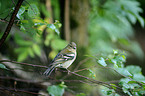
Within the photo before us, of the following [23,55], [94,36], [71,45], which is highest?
[71,45]

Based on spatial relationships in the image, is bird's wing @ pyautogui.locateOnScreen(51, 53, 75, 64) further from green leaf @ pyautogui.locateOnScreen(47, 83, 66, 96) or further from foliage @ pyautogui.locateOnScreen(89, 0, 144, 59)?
foliage @ pyautogui.locateOnScreen(89, 0, 144, 59)

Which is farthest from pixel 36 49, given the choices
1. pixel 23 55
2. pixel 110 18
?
pixel 110 18

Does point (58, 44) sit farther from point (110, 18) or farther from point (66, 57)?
point (110, 18)

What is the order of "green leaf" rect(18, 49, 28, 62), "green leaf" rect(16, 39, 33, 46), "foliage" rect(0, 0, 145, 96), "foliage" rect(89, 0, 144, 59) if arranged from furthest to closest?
"foliage" rect(89, 0, 144, 59), "green leaf" rect(16, 39, 33, 46), "green leaf" rect(18, 49, 28, 62), "foliage" rect(0, 0, 145, 96)

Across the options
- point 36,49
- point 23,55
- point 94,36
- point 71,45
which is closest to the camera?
point 71,45

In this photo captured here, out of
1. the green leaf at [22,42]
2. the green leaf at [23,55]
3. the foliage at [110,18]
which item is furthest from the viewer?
the foliage at [110,18]

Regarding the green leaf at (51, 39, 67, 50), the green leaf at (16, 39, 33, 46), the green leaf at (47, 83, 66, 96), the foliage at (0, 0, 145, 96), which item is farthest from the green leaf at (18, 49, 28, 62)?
the green leaf at (47, 83, 66, 96)

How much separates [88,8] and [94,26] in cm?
103

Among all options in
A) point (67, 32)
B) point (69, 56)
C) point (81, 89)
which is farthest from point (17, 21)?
point (67, 32)

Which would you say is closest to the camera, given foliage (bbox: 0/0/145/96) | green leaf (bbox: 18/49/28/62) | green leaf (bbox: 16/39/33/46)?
foliage (bbox: 0/0/145/96)

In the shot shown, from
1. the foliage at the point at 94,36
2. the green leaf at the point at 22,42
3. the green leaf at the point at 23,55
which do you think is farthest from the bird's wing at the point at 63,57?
the green leaf at the point at 22,42

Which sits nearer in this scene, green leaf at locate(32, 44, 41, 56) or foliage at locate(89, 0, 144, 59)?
green leaf at locate(32, 44, 41, 56)

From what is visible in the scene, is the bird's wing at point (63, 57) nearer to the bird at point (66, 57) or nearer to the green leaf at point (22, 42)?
the bird at point (66, 57)

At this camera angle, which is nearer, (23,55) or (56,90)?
(56,90)
